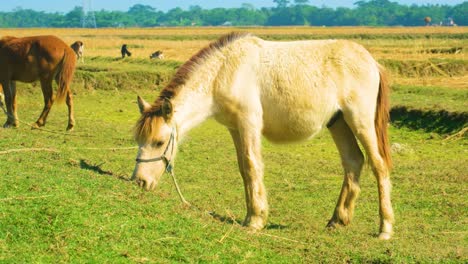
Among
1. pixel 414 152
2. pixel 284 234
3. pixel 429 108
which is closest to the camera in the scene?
pixel 284 234

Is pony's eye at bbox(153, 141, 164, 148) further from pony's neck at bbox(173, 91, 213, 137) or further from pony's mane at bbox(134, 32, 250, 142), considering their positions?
pony's neck at bbox(173, 91, 213, 137)

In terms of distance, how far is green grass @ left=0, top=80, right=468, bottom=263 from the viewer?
21.3 ft

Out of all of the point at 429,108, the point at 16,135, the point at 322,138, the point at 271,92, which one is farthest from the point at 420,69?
the point at 271,92

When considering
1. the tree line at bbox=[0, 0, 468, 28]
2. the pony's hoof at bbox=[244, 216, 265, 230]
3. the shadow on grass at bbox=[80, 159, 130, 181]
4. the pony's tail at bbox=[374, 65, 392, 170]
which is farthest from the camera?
the tree line at bbox=[0, 0, 468, 28]

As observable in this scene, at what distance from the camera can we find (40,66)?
15.3 meters

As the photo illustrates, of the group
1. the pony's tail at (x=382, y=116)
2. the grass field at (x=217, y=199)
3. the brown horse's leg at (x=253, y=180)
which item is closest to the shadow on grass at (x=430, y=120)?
the grass field at (x=217, y=199)

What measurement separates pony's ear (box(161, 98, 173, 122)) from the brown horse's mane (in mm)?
89

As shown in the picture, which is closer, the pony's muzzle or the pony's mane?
the pony's mane

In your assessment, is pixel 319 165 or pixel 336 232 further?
pixel 319 165

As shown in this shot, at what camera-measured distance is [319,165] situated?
12.7m

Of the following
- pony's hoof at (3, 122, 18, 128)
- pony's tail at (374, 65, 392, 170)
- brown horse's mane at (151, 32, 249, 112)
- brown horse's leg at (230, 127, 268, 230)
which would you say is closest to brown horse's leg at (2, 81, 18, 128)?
pony's hoof at (3, 122, 18, 128)

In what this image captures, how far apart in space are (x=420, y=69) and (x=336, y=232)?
1697 cm

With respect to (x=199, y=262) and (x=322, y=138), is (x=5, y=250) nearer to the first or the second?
(x=199, y=262)

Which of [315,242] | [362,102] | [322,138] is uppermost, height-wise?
[362,102]
